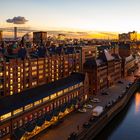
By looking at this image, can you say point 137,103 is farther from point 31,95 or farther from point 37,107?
point 37,107

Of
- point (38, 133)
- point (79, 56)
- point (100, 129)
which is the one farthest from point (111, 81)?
point (38, 133)

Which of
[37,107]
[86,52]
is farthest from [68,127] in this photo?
[86,52]

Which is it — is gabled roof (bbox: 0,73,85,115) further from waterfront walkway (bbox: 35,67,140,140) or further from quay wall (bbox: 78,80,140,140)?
quay wall (bbox: 78,80,140,140)

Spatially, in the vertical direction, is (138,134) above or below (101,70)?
below

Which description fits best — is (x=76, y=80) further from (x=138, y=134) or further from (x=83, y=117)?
(x=138, y=134)

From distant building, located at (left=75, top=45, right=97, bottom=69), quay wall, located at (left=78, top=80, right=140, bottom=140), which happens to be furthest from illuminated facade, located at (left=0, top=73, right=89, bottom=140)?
distant building, located at (left=75, top=45, right=97, bottom=69)
